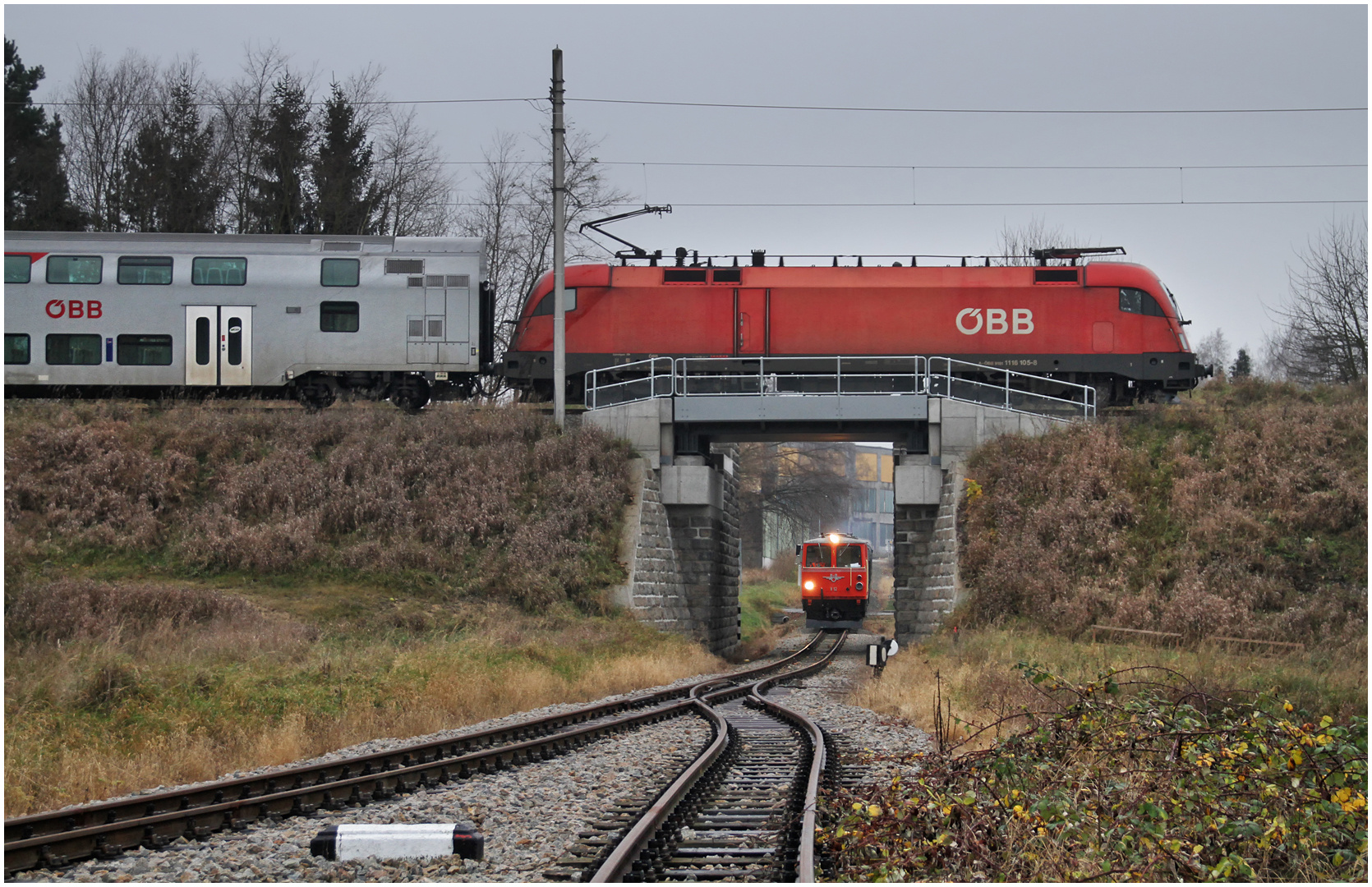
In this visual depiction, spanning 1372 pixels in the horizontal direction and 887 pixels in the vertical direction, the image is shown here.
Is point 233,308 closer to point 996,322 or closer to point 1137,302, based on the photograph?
point 996,322

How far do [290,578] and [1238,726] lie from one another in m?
19.7

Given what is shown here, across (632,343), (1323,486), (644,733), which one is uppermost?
(632,343)

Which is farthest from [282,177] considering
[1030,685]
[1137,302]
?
[1030,685]

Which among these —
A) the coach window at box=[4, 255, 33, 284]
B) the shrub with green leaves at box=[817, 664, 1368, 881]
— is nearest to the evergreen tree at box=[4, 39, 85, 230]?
the coach window at box=[4, 255, 33, 284]

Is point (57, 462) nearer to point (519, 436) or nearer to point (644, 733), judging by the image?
point (519, 436)

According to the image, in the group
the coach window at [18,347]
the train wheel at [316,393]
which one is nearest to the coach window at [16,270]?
the coach window at [18,347]

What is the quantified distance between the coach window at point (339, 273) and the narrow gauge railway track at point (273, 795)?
701 inches

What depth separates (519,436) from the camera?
2767 centimetres

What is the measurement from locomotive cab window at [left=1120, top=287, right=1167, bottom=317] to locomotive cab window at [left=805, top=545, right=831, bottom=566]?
13.6 meters

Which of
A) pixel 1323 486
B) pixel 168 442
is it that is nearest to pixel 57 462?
pixel 168 442

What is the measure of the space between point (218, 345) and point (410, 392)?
15.6 ft

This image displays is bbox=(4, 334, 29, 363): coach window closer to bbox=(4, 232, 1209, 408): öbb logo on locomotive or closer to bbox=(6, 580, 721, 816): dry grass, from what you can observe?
bbox=(4, 232, 1209, 408): öbb logo on locomotive

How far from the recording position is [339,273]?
28344 millimetres

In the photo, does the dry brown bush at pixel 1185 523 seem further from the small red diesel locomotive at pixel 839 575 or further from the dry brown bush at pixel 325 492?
the small red diesel locomotive at pixel 839 575
